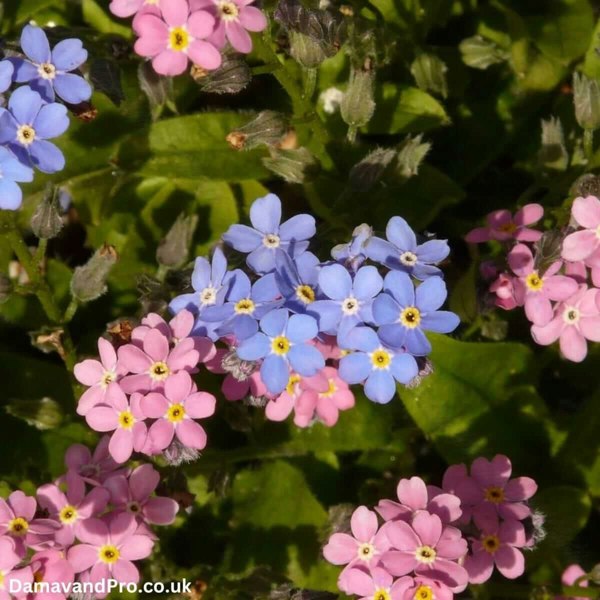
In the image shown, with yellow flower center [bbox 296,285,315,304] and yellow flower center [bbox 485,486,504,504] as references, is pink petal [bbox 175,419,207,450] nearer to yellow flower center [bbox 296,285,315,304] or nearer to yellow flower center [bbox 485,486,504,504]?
yellow flower center [bbox 296,285,315,304]

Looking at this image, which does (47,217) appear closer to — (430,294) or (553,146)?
(430,294)

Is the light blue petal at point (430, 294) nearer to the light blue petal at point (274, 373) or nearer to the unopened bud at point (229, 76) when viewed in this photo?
the light blue petal at point (274, 373)

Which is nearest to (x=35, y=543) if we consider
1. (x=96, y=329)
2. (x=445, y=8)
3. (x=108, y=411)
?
(x=108, y=411)

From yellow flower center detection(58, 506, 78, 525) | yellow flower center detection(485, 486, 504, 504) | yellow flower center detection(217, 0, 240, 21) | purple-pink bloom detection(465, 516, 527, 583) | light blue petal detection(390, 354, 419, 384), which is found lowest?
purple-pink bloom detection(465, 516, 527, 583)

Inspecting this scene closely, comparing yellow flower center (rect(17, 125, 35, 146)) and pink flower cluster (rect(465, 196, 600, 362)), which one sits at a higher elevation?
yellow flower center (rect(17, 125, 35, 146))

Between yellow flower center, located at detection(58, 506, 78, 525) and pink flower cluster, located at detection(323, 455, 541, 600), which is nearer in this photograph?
pink flower cluster, located at detection(323, 455, 541, 600)

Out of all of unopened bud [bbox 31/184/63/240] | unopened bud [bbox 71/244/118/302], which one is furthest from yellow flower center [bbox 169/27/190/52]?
unopened bud [bbox 71/244/118/302]
